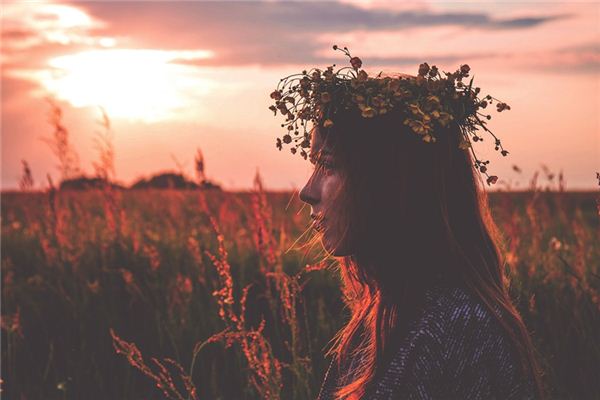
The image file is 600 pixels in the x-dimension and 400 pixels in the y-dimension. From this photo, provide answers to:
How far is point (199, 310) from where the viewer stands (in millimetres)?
5102

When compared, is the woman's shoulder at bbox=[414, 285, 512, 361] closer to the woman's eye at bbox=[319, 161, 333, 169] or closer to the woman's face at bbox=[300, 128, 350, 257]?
the woman's face at bbox=[300, 128, 350, 257]

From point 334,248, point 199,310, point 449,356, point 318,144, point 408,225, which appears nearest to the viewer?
point 449,356

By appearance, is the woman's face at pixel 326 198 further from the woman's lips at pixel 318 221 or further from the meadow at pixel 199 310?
the meadow at pixel 199 310

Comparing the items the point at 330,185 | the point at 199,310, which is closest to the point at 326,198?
the point at 330,185

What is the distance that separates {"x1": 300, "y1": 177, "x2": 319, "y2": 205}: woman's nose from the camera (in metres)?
2.39

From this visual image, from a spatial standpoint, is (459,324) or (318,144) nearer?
(459,324)

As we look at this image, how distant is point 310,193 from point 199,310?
2893mm

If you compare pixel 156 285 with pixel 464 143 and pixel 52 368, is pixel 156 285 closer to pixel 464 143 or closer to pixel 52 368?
pixel 52 368

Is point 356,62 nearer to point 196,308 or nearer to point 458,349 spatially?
point 458,349

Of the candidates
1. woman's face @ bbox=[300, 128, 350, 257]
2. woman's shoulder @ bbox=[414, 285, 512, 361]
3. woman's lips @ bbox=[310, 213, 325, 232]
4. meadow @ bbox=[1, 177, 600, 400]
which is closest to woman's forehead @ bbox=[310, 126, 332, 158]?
woman's face @ bbox=[300, 128, 350, 257]

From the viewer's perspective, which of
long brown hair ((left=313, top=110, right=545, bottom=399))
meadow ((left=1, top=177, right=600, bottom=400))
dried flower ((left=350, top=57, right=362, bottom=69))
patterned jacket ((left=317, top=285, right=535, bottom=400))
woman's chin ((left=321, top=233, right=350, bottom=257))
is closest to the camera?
patterned jacket ((left=317, top=285, right=535, bottom=400))

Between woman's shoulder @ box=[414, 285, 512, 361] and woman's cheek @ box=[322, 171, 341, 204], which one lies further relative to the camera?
woman's cheek @ box=[322, 171, 341, 204]

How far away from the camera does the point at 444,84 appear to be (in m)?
2.46

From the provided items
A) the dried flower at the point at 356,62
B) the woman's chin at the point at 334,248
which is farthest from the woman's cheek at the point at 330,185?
the dried flower at the point at 356,62
